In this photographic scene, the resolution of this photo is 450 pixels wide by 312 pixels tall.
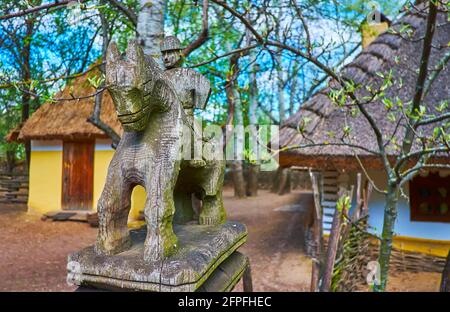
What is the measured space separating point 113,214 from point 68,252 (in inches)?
164

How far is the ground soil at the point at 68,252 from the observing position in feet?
11.9

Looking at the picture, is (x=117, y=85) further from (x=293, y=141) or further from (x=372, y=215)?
(x=372, y=215)

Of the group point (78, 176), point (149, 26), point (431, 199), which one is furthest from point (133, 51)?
point (78, 176)

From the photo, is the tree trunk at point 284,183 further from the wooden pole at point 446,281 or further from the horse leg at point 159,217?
the horse leg at point 159,217

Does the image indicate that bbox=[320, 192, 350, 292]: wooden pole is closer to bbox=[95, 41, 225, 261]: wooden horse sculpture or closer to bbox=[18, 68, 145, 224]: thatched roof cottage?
bbox=[95, 41, 225, 261]: wooden horse sculpture

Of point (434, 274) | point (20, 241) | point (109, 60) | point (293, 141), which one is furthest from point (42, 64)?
point (434, 274)

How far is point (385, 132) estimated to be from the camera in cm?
432

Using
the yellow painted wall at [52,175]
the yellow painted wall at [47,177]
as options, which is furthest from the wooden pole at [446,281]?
the yellow painted wall at [47,177]

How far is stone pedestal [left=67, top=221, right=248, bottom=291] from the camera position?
106cm

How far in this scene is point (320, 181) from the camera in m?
5.68

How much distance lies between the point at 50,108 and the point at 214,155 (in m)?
7.43

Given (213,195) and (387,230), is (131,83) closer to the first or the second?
(213,195)

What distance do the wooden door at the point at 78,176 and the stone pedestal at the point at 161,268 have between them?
6.57m

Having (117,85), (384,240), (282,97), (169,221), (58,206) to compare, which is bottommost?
(58,206)
